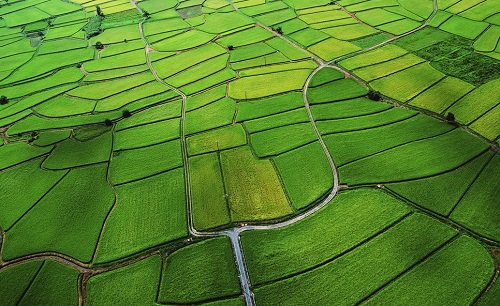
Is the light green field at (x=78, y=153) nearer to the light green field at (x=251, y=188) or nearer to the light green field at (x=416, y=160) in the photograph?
the light green field at (x=251, y=188)

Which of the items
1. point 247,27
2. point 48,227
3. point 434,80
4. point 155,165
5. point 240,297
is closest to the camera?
point 240,297

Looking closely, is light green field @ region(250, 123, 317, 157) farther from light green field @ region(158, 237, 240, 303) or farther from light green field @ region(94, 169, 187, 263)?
light green field @ region(158, 237, 240, 303)

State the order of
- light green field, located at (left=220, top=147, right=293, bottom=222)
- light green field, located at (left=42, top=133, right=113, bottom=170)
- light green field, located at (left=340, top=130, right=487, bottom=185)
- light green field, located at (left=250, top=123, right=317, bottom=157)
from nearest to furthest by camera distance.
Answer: light green field, located at (left=220, top=147, right=293, bottom=222)
light green field, located at (left=340, top=130, right=487, bottom=185)
light green field, located at (left=250, top=123, right=317, bottom=157)
light green field, located at (left=42, top=133, right=113, bottom=170)

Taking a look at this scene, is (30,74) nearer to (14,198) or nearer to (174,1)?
(14,198)

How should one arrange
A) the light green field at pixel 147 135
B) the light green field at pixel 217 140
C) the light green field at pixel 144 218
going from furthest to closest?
1. the light green field at pixel 147 135
2. the light green field at pixel 217 140
3. the light green field at pixel 144 218

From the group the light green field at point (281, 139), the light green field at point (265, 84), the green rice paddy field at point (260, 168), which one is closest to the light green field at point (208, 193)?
the green rice paddy field at point (260, 168)

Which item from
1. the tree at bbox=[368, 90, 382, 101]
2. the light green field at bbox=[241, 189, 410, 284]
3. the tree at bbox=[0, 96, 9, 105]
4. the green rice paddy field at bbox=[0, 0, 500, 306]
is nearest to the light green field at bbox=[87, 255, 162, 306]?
the green rice paddy field at bbox=[0, 0, 500, 306]

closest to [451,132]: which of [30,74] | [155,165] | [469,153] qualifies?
[469,153]

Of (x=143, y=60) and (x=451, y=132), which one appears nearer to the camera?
(x=451, y=132)

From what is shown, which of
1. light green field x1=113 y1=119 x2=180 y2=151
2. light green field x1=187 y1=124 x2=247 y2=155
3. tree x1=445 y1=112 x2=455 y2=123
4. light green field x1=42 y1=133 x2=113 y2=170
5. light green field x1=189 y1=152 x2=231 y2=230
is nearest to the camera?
light green field x1=189 y1=152 x2=231 y2=230
